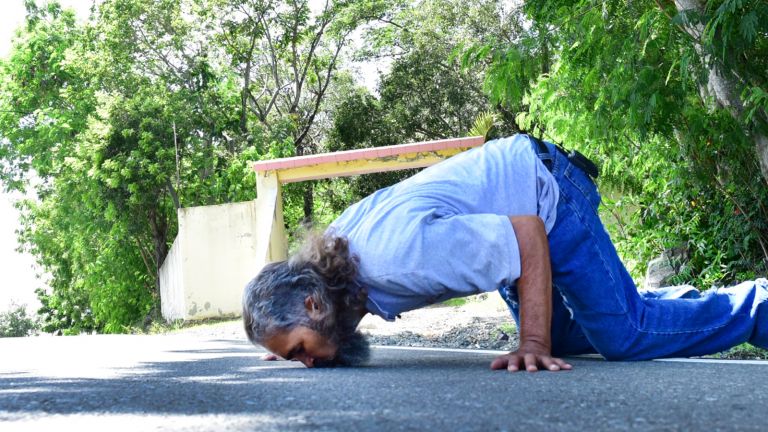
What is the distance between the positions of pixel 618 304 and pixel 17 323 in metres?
33.7

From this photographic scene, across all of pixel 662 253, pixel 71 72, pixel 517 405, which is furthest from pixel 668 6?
pixel 71 72

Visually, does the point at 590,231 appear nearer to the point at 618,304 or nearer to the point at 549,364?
the point at 618,304

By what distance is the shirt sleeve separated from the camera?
3.23 meters

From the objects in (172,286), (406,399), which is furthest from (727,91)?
(172,286)

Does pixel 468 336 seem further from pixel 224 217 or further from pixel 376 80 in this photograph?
pixel 376 80

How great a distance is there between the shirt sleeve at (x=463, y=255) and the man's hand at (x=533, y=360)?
0.82 ft

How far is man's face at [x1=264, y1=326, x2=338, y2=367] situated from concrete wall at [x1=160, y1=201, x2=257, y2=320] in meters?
14.5

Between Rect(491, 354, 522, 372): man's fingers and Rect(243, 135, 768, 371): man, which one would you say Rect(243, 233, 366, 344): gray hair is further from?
Rect(491, 354, 522, 372): man's fingers

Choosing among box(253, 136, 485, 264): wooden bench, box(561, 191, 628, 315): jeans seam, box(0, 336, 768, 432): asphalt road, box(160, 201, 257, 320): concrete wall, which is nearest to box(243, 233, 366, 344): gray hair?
box(0, 336, 768, 432): asphalt road

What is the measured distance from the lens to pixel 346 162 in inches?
680

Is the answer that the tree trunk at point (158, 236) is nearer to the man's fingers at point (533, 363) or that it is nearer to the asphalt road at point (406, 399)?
the asphalt road at point (406, 399)

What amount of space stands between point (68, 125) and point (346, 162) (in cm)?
1042

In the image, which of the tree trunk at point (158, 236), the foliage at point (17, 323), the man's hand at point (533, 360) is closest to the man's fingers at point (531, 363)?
the man's hand at point (533, 360)

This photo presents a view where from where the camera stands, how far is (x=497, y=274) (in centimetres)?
330
